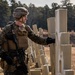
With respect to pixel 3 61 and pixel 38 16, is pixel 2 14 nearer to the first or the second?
pixel 38 16

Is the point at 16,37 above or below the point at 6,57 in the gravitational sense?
above

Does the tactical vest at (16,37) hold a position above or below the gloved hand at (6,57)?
above

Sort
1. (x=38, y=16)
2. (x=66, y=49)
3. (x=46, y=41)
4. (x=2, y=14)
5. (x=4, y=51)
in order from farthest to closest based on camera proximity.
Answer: (x=38, y=16) < (x=2, y=14) < (x=46, y=41) < (x=4, y=51) < (x=66, y=49)

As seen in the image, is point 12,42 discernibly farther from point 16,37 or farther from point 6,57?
point 6,57

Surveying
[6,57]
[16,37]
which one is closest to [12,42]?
[16,37]

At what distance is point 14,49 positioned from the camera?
18.8 ft

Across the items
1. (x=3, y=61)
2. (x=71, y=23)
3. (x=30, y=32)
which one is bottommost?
(x=3, y=61)

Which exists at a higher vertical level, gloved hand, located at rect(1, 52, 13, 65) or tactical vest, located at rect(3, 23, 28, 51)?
tactical vest, located at rect(3, 23, 28, 51)

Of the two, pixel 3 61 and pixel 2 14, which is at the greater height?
pixel 2 14

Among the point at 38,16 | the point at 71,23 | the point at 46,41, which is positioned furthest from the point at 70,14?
the point at 46,41

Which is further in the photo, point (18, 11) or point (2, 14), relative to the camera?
point (2, 14)

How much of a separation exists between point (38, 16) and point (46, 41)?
57.7 metres

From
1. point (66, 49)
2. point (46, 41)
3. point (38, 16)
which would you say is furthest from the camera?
point (38, 16)

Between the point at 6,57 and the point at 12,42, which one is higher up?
the point at 12,42
